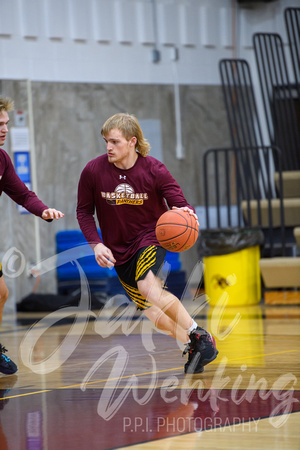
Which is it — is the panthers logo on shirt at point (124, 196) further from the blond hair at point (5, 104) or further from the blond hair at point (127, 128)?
the blond hair at point (5, 104)

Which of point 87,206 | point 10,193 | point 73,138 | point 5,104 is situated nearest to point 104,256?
point 87,206

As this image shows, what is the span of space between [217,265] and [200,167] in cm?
249

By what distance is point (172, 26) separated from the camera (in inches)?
412

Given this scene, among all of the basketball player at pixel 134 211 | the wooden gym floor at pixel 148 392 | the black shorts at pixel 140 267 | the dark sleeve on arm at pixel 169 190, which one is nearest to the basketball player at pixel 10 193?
the wooden gym floor at pixel 148 392

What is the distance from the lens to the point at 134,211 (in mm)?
4461

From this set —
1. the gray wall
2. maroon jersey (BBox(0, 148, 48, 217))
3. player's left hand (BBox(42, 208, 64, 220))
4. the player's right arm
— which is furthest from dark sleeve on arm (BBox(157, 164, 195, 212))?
the gray wall

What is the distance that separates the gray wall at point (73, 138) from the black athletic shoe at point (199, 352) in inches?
196

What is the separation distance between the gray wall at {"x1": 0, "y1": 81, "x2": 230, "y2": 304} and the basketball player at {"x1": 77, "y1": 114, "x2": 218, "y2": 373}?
178 inches

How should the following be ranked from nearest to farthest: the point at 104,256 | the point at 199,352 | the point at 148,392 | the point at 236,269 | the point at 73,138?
the point at 148,392 < the point at 104,256 < the point at 199,352 < the point at 236,269 < the point at 73,138

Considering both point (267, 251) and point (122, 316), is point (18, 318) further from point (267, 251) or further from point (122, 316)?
point (267, 251)

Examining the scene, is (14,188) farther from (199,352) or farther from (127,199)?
(199,352)

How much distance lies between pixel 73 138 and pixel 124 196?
18.0 feet

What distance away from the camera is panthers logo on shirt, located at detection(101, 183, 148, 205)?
14.5 feet

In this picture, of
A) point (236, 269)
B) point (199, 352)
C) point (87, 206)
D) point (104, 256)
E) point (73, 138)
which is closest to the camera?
point (104, 256)
